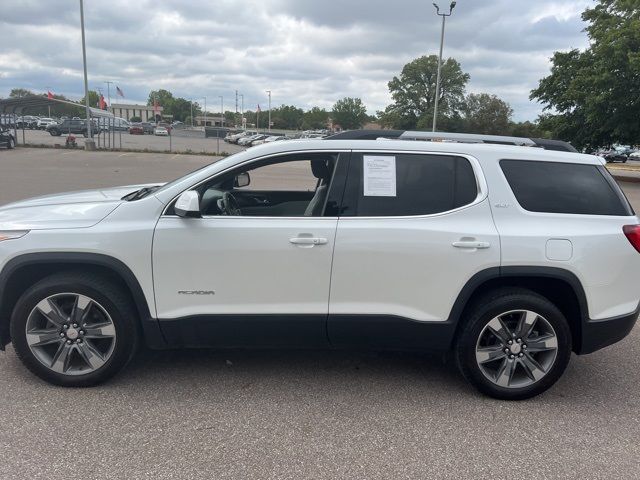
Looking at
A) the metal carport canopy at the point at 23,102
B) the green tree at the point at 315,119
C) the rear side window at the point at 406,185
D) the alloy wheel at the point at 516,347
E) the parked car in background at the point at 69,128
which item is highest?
the green tree at the point at 315,119

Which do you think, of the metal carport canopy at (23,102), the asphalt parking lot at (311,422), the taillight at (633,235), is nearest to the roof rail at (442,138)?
the taillight at (633,235)

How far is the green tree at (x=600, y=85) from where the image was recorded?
2372cm

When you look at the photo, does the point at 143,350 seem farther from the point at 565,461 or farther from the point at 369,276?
the point at 565,461

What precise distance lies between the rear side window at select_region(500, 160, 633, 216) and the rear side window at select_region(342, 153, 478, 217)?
340 mm

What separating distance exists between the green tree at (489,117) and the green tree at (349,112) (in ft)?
114

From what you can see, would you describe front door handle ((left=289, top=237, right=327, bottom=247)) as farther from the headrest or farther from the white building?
the white building

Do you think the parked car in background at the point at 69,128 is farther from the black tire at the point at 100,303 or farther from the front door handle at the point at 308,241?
the front door handle at the point at 308,241

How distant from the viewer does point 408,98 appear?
7888 centimetres

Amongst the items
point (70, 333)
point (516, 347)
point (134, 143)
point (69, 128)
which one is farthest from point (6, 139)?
point (516, 347)

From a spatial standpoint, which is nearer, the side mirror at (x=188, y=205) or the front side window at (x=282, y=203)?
the side mirror at (x=188, y=205)

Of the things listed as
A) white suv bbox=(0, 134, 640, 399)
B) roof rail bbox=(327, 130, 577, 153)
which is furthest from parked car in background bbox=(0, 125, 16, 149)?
roof rail bbox=(327, 130, 577, 153)

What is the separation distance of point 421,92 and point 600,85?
5614 cm

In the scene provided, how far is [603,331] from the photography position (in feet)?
11.3

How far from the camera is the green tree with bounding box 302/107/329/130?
4179 inches
